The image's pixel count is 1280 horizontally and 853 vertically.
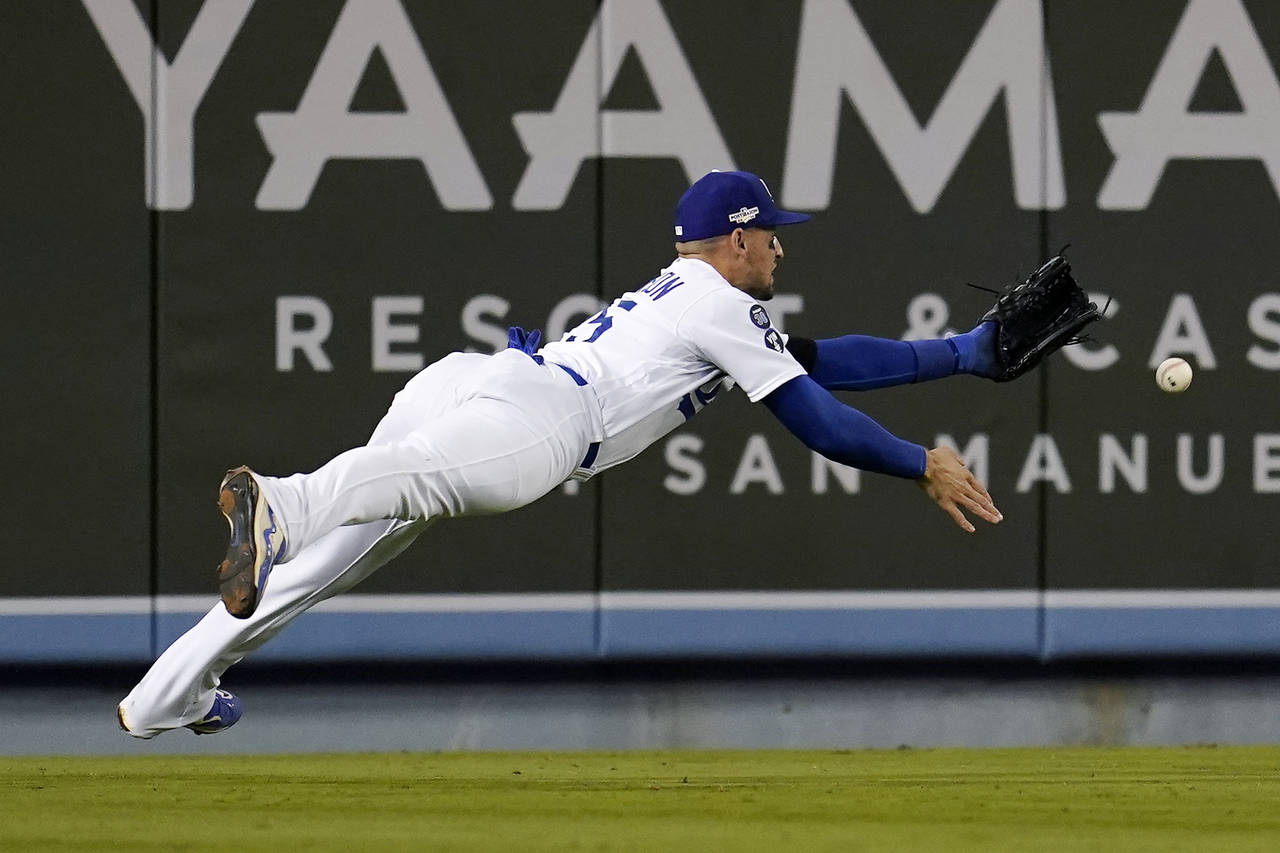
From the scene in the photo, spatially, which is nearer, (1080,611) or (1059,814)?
(1059,814)

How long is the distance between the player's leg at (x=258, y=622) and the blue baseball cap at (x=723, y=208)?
1017 mm

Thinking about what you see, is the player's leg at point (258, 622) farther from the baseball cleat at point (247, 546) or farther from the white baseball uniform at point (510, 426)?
the baseball cleat at point (247, 546)

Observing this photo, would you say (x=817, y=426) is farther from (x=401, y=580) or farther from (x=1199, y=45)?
Answer: (x=1199, y=45)

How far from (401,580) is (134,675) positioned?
948mm

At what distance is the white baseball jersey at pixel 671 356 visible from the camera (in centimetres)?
415

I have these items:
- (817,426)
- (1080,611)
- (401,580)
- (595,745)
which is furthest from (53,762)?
(1080,611)

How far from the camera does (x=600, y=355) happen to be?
4.25m

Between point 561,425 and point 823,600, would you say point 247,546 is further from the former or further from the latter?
point 823,600

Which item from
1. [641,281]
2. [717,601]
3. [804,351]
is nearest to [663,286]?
[804,351]

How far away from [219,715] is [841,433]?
1.60m

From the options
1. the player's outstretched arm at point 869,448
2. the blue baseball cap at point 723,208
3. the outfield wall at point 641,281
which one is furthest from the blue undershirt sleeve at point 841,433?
the outfield wall at point 641,281

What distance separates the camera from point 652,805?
4078mm

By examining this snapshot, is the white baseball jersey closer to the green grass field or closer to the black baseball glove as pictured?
the black baseball glove

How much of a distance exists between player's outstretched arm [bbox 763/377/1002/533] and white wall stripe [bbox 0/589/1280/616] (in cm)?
207
